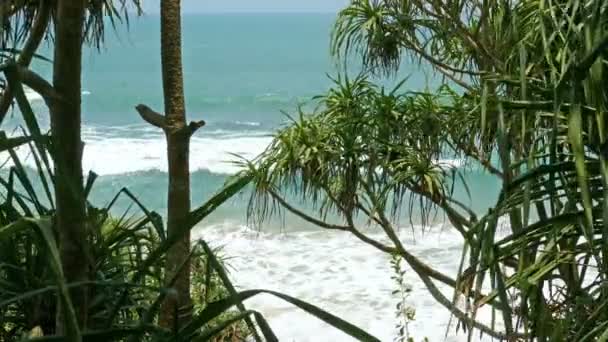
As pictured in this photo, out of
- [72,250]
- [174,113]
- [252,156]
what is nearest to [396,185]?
[174,113]

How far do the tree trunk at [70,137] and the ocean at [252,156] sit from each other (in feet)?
2.04

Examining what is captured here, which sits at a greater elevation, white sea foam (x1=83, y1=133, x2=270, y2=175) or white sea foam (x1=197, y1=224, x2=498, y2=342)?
white sea foam (x1=83, y1=133, x2=270, y2=175)

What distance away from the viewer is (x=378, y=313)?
22.3 feet

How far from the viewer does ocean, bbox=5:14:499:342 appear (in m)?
6.54

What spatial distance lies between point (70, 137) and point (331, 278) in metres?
7.18

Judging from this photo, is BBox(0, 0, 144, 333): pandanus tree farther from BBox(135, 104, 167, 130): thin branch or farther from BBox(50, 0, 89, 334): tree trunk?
BBox(135, 104, 167, 130): thin branch

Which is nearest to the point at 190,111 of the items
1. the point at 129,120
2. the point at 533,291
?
the point at 129,120

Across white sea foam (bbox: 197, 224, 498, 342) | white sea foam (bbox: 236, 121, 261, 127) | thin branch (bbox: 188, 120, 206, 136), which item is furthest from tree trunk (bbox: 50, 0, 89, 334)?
white sea foam (bbox: 236, 121, 261, 127)

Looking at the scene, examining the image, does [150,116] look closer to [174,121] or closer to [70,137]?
[174,121]

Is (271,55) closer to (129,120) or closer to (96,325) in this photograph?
(129,120)

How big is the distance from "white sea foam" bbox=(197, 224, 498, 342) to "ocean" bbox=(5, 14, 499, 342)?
12mm

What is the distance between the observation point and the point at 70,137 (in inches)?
26.8

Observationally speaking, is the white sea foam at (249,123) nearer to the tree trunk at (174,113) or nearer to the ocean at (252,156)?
the ocean at (252,156)

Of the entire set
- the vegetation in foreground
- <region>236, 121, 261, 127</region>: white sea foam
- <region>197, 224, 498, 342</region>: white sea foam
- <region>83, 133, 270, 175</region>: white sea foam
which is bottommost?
<region>197, 224, 498, 342</region>: white sea foam
